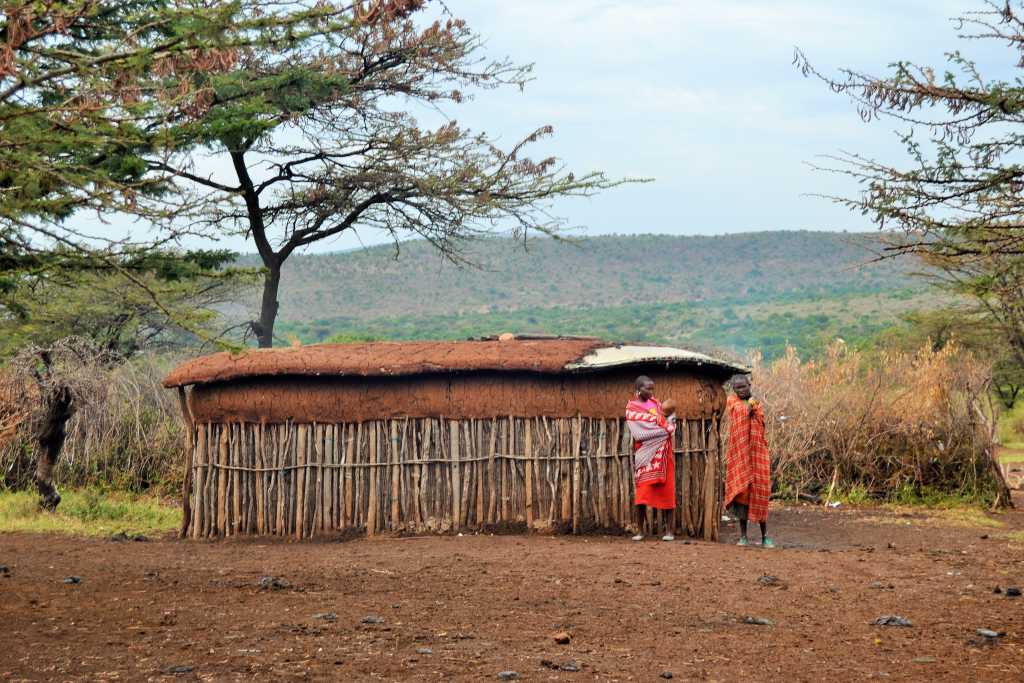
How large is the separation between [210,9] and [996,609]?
6178 mm

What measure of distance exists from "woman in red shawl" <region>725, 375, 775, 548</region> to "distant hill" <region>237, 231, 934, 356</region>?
40.2 m

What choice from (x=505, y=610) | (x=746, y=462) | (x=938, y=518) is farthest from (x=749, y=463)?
(x=938, y=518)

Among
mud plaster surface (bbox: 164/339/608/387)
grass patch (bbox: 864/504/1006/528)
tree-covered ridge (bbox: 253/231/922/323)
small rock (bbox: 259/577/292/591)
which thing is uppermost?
tree-covered ridge (bbox: 253/231/922/323)

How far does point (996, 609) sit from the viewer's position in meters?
7.88

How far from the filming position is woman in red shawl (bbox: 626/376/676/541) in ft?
36.4

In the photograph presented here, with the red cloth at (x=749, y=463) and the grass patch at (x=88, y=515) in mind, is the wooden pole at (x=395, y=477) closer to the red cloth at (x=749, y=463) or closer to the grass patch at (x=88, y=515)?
the grass patch at (x=88, y=515)

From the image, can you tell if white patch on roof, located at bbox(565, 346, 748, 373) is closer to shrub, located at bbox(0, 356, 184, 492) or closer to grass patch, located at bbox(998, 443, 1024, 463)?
shrub, located at bbox(0, 356, 184, 492)

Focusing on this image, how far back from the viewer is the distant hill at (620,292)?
57.1 metres

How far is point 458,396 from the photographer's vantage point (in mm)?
11664

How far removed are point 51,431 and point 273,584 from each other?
6639 millimetres

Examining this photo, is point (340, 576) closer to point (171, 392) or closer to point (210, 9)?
point (210, 9)

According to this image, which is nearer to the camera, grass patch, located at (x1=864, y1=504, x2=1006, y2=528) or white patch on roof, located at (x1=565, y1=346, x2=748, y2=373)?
white patch on roof, located at (x1=565, y1=346, x2=748, y2=373)

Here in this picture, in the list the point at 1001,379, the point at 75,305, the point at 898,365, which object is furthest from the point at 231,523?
the point at 1001,379

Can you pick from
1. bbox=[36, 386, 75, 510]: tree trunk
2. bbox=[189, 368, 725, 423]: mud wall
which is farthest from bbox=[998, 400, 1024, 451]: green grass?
bbox=[36, 386, 75, 510]: tree trunk
